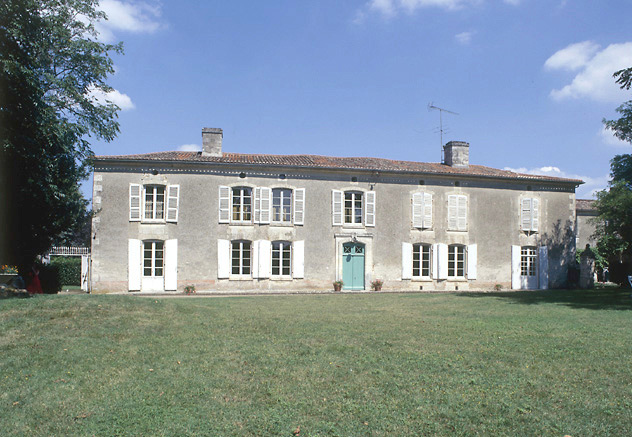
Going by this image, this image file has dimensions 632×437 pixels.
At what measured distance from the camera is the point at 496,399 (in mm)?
4508

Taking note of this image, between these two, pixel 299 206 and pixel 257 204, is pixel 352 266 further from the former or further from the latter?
pixel 257 204

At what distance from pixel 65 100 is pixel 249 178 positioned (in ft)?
24.7

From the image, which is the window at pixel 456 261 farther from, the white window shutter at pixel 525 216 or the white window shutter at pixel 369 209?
the white window shutter at pixel 369 209

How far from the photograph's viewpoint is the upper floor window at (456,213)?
2081cm

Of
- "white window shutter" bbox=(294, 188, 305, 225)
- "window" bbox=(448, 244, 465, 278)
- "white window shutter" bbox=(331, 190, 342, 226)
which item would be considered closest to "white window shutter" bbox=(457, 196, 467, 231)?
"window" bbox=(448, 244, 465, 278)

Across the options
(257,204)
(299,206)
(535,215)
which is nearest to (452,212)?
(535,215)

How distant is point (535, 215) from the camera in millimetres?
21625

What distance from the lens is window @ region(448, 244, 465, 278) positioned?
68.4 ft

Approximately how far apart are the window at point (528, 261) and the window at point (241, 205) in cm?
1248

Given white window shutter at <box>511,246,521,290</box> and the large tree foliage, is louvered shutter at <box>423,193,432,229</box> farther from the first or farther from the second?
the large tree foliage

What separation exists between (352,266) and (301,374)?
1456 cm

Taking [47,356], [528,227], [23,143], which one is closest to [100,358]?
[47,356]

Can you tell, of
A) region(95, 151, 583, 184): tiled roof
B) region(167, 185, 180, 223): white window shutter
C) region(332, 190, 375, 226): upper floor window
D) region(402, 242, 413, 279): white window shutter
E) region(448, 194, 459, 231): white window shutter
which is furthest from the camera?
region(448, 194, 459, 231): white window shutter

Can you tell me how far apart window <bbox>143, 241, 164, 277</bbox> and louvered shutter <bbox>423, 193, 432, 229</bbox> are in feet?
36.4
